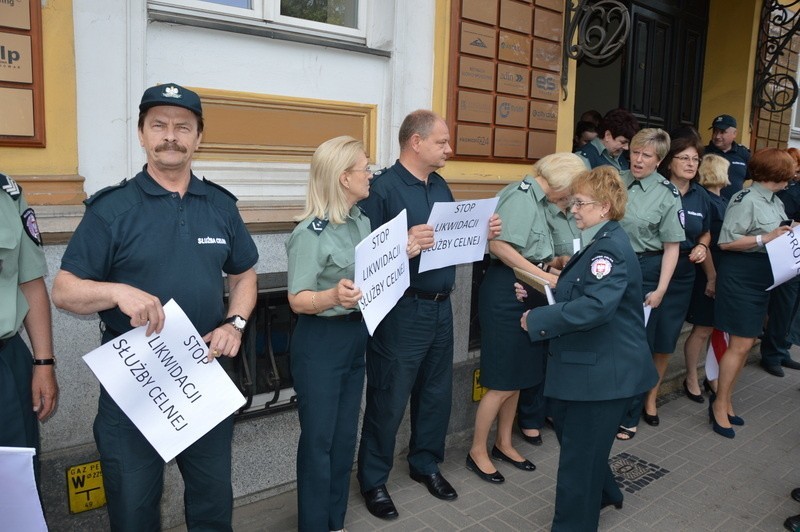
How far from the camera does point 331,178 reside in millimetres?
2807

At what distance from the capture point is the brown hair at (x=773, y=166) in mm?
4707

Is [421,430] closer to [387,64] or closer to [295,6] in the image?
[387,64]

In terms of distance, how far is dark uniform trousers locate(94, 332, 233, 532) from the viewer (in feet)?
7.52

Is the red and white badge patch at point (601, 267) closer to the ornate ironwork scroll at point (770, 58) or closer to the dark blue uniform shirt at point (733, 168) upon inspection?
the dark blue uniform shirt at point (733, 168)

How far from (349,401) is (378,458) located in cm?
70

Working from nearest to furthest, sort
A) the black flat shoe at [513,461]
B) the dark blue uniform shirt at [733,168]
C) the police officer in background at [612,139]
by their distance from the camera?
the black flat shoe at [513,461]
the police officer in background at [612,139]
the dark blue uniform shirt at [733,168]

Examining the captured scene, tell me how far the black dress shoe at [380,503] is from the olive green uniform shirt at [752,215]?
3.17m

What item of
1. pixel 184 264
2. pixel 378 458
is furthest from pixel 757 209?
pixel 184 264

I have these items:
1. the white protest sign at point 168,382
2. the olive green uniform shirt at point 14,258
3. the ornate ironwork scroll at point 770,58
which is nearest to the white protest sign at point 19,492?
the white protest sign at point 168,382

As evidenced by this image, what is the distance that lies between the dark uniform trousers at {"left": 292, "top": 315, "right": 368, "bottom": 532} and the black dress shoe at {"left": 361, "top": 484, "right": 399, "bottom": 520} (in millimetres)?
492

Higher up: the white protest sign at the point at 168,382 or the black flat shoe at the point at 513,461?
the white protest sign at the point at 168,382

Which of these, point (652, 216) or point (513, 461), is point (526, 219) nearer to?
point (652, 216)

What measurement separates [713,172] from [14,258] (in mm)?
5086

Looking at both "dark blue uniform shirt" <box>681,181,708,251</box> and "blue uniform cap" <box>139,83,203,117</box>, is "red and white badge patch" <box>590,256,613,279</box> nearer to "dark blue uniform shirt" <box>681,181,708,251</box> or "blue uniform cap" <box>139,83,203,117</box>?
"blue uniform cap" <box>139,83,203,117</box>
